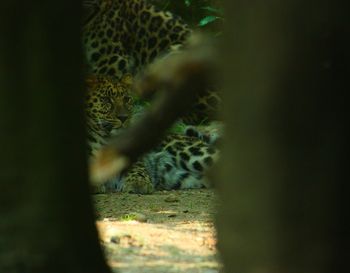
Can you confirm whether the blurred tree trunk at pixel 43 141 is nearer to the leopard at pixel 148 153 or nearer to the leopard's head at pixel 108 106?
the leopard at pixel 148 153

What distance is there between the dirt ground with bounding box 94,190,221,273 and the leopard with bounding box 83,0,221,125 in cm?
341

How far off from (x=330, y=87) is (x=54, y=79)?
1014 mm

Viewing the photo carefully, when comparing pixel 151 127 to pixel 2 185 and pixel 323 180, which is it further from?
pixel 2 185

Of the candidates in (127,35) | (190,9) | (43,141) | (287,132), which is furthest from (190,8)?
(287,132)

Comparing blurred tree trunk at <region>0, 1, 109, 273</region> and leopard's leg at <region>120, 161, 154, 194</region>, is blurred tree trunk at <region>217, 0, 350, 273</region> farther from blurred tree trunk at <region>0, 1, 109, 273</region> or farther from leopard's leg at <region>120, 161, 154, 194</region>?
leopard's leg at <region>120, 161, 154, 194</region>

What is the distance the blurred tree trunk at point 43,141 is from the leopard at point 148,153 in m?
4.93

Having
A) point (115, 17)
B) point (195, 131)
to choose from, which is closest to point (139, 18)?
point (115, 17)

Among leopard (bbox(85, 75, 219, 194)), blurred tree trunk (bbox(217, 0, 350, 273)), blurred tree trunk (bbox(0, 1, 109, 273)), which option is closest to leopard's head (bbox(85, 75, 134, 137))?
leopard (bbox(85, 75, 219, 194))

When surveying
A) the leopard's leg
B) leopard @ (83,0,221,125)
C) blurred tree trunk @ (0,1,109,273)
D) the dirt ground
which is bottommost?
the dirt ground

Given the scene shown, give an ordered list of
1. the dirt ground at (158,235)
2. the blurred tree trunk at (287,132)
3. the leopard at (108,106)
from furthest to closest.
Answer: the leopard at (108,106)
the dirt ground at (158,235)
the blurred tree trunk at (287,132)

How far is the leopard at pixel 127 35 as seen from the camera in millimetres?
10820

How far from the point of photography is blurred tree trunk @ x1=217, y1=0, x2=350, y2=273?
211 centimetres

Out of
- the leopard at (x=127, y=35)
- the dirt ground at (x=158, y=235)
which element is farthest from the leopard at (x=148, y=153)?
the leopard at (x=127, y=35)

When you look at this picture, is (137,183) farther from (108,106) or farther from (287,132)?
(287,132)
